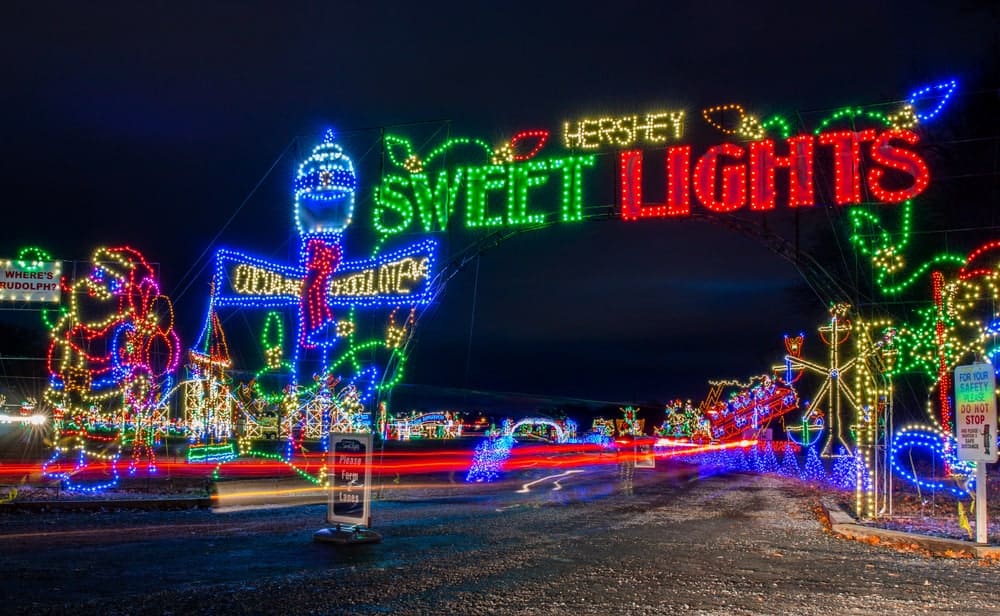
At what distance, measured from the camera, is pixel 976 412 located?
42.8 feet

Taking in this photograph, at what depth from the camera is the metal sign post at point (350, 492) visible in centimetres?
1238

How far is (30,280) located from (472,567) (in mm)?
14460

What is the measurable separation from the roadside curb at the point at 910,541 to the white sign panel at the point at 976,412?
4.88ft

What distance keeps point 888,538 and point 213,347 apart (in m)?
17.3

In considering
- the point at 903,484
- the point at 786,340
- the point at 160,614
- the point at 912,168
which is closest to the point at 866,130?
the point at 912,168

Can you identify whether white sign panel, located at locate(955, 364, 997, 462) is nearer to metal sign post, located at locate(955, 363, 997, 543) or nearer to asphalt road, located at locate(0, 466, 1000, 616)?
metal sign post, located at locate(955, 363, 997, 543)

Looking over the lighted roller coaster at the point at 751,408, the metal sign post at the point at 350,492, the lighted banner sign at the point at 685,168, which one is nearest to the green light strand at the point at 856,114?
the lighted banner sign at the point at 685,168

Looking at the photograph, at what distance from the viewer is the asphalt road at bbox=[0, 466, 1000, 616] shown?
8.27 meters

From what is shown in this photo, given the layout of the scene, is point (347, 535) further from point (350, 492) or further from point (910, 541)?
point (910, 541)

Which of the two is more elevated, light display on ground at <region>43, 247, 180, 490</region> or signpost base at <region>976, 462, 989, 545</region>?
light display on ground at <region>43, 247, 180, 490</region>

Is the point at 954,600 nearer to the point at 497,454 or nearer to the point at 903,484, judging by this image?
the point at 903,484

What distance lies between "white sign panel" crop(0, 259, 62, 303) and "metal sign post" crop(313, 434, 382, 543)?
33.4ft

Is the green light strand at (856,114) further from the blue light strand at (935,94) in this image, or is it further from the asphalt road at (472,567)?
the asphalt road at (472,567)

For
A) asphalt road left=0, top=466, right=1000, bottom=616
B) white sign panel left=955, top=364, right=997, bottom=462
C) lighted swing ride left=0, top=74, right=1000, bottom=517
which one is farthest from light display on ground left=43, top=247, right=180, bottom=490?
white sign panel left=955, top=364, right=997, bottom=462
